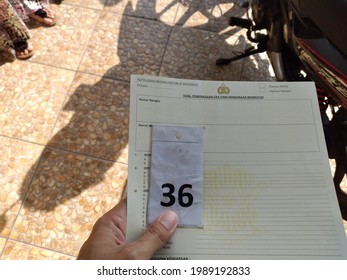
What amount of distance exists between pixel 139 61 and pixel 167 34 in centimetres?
22

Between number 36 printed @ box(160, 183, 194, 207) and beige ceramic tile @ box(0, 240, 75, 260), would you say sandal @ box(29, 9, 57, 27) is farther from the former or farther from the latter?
number 36 printed @ box(160, 183, 194, 207)

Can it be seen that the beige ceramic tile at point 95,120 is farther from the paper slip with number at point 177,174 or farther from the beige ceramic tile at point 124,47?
the paper slip with number at point 177,174

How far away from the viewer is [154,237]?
607 millimetres

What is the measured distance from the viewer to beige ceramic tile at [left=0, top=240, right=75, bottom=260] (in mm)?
1212

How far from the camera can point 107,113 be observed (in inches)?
57.9

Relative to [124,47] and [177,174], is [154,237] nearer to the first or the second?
[177,174]

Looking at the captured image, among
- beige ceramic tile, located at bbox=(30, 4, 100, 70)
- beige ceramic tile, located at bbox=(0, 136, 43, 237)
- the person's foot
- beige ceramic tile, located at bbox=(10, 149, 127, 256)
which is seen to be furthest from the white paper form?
the person's foot

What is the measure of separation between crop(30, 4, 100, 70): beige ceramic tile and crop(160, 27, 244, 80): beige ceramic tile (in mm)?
428

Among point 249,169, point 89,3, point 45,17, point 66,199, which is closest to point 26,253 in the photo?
point 66,199

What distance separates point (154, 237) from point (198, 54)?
120 cm

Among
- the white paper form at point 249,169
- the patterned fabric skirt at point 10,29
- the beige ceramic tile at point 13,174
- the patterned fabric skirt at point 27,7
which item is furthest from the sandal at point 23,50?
the white paper form at point 249,169

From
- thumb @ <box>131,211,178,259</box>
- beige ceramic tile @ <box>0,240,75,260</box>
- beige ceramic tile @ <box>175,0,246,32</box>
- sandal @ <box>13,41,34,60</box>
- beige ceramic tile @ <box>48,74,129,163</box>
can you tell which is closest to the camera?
thumb @ <box>131,211,178,259</box>

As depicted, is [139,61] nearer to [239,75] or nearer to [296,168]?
[239,75]
